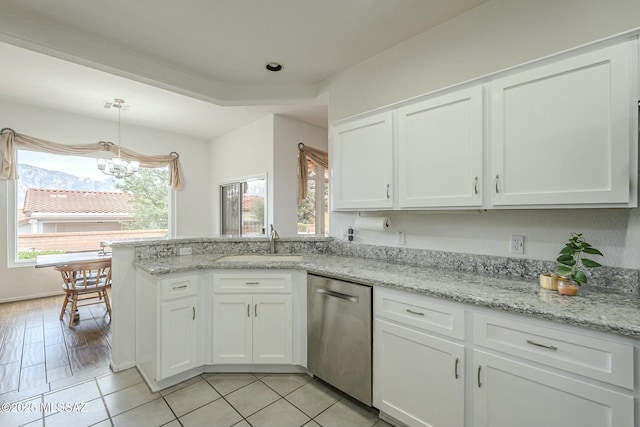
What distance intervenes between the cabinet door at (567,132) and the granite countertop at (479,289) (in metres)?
0.47

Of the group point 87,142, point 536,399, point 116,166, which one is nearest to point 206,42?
point 116,166

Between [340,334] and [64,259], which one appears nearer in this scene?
[340,334]

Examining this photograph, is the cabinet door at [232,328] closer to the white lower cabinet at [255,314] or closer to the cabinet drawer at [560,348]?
the white lower cabinet at [255,314]

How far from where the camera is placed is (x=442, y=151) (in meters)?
1.84

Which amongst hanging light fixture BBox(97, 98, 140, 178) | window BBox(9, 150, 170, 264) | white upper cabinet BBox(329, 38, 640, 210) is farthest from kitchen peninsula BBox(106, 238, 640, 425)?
window BBox(9, 150, 170, 264)

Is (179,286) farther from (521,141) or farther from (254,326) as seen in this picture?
(521,141)

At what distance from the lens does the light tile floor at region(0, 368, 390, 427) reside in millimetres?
1784

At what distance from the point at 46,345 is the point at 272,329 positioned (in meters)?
2.41

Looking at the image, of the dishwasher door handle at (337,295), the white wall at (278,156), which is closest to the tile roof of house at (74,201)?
the white wall at (278,156)

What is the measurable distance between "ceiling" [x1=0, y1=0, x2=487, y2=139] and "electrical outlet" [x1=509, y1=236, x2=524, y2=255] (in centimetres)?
161

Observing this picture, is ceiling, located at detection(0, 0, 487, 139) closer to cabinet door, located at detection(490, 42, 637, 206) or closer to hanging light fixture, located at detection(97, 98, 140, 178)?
hanging light fixture, located at detection(97, 98, 140, 178)

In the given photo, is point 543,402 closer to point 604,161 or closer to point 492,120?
point 604,161

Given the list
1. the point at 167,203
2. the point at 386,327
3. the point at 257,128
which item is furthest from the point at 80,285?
the point at 386,327

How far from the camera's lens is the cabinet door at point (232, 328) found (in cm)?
224
